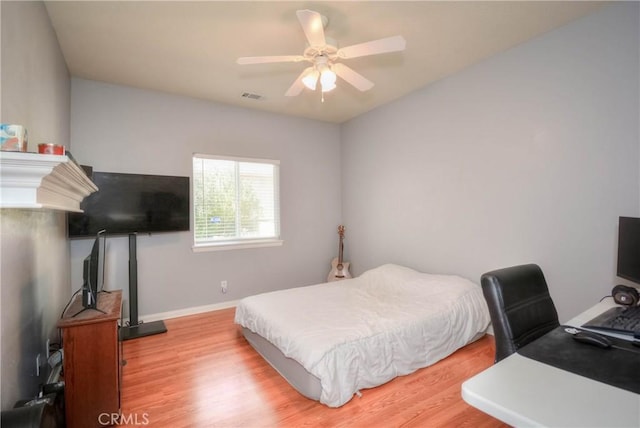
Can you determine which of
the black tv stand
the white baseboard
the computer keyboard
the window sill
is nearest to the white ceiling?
the black tv stand

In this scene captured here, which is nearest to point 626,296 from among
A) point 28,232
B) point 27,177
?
point 27,177

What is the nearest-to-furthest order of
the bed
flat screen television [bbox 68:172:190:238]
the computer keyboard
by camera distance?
the computer keyboard → the bed → flat screen television [bbox 68:172:190:238]

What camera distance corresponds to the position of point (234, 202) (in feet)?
13.8

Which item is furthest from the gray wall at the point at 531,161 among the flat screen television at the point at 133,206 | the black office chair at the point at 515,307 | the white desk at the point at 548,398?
the flat screen television at the point at 133,206

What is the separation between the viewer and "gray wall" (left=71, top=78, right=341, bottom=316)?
341cm

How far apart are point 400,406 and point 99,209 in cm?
331

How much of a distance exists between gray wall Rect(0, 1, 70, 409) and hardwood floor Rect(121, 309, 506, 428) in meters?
0.69

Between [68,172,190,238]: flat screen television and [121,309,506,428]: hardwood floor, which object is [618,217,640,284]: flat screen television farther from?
[68,172,190,238]: flat screen television

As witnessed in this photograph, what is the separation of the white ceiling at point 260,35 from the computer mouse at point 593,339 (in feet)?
7.21

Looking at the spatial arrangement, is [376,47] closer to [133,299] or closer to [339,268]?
[339,268]

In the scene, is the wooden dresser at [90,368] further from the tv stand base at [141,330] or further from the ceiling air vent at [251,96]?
the ceiling air vent at [251,96]

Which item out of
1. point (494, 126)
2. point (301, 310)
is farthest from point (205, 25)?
point (494, 126)

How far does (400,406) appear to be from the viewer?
2029 millimetres

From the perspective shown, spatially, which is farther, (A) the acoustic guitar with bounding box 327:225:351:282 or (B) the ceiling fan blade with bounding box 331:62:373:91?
(A) the acoustic guitar with bounding box 327:225:351:282
